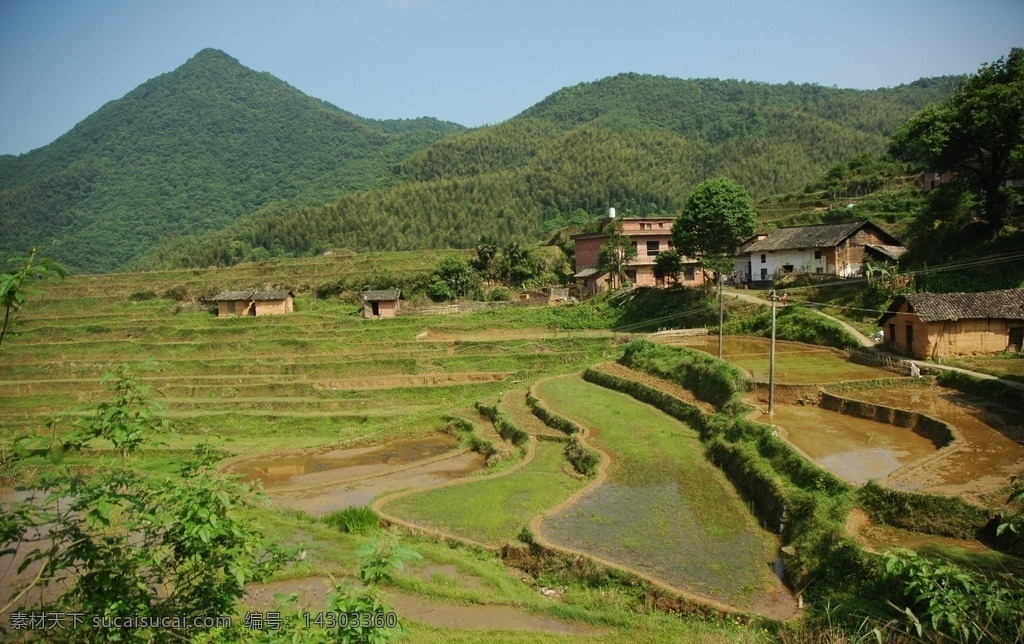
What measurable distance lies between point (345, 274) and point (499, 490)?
44.6 m

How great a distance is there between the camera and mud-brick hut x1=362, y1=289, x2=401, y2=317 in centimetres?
4941

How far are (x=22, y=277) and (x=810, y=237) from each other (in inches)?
1660

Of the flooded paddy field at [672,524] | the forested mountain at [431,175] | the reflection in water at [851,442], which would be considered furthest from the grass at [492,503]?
the forested mountain at [431,175]

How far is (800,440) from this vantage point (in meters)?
18.2

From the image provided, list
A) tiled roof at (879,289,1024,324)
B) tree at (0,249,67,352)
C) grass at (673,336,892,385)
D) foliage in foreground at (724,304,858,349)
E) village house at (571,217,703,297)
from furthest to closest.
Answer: village house at (571,217,703,297) → foliage in foreground at (724,304,858,349) → grass at (673,336,892,385) → tiled roof at (879,289,1024,324) → tree at (0,249,67,352)

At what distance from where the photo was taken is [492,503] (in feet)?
58.5

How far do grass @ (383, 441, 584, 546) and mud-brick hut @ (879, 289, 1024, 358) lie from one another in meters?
14.6

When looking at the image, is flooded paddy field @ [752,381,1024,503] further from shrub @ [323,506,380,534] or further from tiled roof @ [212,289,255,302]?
tiled roof @ [212,289,255,302]

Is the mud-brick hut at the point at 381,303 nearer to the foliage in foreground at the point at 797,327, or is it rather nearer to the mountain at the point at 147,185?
the foliage in foreground at the point at 797,327

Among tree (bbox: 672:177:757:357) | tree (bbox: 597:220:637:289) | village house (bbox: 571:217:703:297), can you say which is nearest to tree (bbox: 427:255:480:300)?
village house (bbox: 571:217:703:297)

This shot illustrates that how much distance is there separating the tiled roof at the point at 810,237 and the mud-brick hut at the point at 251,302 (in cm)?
3576

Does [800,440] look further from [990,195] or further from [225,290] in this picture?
[225,290]

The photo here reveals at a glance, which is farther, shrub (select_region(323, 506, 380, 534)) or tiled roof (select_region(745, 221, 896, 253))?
tiled roof (select_region(745, 221, 896, 253))

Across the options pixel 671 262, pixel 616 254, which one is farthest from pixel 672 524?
pixel 616 254
